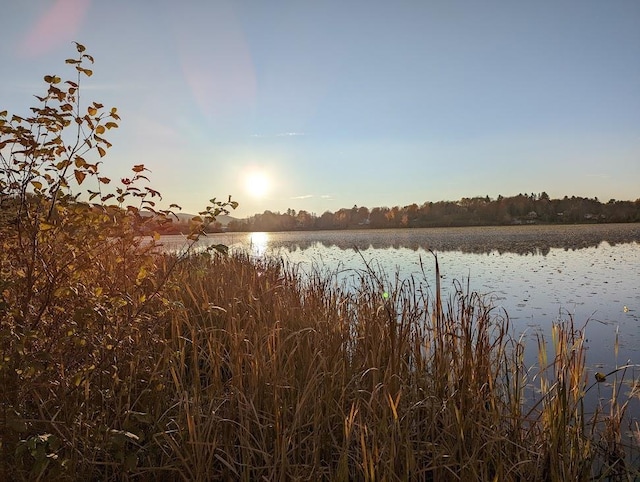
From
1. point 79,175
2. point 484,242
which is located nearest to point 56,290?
point 79,175

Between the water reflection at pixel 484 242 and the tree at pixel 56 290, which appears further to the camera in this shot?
the water reflection at pixel 484 242

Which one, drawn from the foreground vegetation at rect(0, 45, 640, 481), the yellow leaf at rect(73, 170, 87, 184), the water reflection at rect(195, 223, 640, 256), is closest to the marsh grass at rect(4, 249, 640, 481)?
the foreground vegetation at rect(0, 45, 640, 481)

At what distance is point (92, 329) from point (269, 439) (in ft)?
4.39

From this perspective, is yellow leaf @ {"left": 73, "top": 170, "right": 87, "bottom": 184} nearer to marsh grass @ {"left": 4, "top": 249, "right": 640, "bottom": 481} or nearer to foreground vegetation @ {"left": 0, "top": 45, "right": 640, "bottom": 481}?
foreground vegetation @ {"left": 0, "top": 45, "right": 640, "bottom": 481}

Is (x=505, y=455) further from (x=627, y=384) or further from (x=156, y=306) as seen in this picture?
(x=156, y=306)

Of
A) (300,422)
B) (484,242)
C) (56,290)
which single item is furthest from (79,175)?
(484,242)

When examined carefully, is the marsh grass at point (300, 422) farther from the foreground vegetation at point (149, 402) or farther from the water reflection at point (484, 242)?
the water reflection at point (484, 242)

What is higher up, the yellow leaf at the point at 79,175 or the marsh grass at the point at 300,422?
the yellow leaf at the point at 79,175

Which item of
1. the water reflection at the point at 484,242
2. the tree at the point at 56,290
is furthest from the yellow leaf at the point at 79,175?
the water reflection at the point at 484,242

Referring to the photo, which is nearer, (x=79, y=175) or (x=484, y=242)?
(x=79, y=175)

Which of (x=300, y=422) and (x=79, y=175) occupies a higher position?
(x=79, y=175)

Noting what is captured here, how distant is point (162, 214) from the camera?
3.02 metres

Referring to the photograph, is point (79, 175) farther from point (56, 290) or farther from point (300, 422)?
point (300, 422)

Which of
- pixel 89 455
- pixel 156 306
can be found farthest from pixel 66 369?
pixel 156 306
